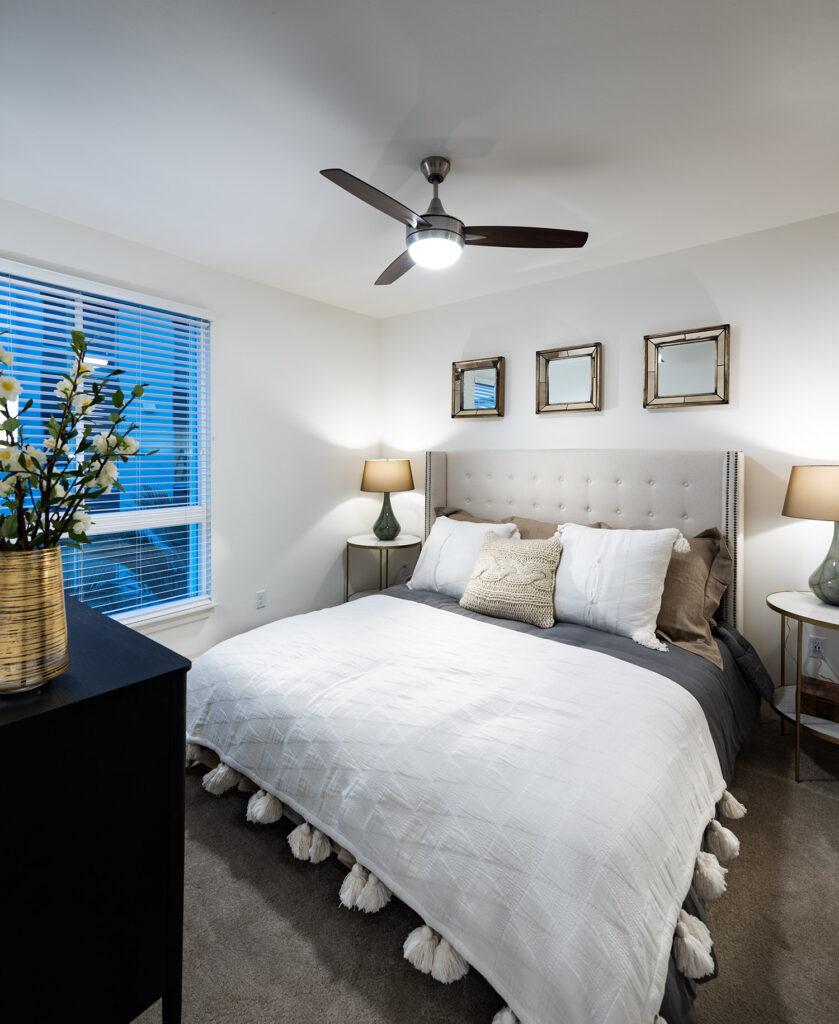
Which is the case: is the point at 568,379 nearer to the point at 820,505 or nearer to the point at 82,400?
the point at 820,505

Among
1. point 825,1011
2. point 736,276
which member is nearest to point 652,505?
point 736,276

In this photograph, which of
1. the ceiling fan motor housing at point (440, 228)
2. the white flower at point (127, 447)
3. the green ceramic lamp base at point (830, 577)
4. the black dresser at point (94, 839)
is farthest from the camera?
the green ceramic lamp base at point (830, 577)

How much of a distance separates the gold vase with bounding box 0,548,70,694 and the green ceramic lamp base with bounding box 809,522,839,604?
9.17 ft

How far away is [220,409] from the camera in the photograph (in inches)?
128

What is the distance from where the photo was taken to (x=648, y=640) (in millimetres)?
2285

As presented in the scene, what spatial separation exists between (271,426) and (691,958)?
3.26m

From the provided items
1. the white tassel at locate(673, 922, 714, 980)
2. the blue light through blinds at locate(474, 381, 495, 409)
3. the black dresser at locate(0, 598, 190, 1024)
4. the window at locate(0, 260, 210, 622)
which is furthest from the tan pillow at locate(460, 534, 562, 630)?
the black dresser at locate(0, 598, 190, 1024)

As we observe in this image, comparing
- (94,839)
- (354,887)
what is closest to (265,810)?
(354,887)

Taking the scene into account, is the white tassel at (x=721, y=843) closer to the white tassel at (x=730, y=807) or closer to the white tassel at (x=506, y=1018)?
the white tassel at (x=730, y=807)

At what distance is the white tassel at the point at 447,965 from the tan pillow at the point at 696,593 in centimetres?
154

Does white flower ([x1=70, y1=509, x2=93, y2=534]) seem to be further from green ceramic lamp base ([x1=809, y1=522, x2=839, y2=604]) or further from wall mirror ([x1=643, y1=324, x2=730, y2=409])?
wall mirror ([x1=643, y1=324, x2=730, y2=409])

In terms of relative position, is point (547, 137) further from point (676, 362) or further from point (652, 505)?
point (652, 505)

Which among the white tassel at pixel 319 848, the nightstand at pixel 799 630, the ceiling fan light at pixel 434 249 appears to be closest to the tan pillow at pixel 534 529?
the nightstand at pixel 799 630

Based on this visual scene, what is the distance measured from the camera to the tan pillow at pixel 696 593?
237 cm
